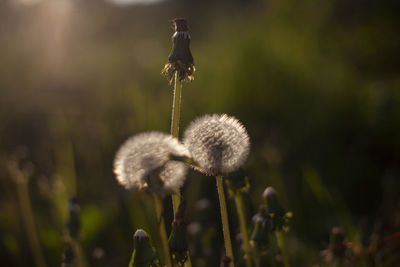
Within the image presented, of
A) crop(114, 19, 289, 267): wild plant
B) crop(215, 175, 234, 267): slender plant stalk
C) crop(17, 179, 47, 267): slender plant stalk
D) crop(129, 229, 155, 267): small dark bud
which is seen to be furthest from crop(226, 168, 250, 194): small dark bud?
crop(17, 179, 47, 267): slender plant stalk

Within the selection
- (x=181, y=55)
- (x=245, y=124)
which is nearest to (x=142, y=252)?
(x=181, y=55)

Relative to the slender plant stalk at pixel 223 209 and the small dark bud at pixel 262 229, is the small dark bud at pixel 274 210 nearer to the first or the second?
the small dark bud at pixel 262 229

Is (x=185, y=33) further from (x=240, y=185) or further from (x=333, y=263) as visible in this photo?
(x=333, y=263)

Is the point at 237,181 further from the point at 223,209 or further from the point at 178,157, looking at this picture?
the point at 178,157

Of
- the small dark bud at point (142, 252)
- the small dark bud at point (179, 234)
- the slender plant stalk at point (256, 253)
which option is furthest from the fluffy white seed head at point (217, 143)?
the slender plant stalk at point (256, 253)

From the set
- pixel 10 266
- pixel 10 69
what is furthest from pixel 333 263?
pixel 10 69

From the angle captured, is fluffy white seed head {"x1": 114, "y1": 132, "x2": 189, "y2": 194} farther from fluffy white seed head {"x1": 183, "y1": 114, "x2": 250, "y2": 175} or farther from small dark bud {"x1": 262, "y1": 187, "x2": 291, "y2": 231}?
small dark bud {"x1": 262, "y1": 187, "x2": 291, "y2": 231}
